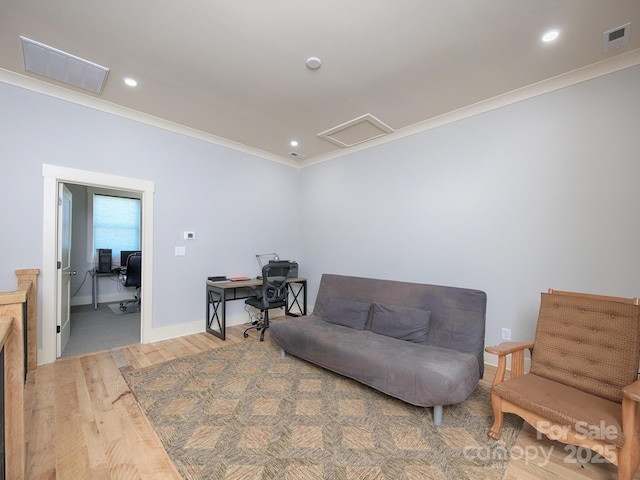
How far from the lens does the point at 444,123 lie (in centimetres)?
329

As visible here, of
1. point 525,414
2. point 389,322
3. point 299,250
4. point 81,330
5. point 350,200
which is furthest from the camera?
point 299,250

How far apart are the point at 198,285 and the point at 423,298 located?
298 cm

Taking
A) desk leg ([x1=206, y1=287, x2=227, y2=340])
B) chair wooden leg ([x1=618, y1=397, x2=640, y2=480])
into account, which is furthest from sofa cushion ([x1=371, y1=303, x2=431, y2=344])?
desk leg ([x1=206, y1=287, x2=227, y2=340])

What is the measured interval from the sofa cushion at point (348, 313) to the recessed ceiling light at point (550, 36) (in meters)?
2.70

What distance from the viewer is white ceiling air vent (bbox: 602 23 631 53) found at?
197 centimetres

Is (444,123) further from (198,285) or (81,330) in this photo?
(81,330)

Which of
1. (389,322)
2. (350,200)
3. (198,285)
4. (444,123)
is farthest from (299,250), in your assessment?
(444,123)

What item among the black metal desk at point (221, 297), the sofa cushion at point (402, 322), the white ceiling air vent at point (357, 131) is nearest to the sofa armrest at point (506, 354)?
the sofa cushion at point (402, 322)

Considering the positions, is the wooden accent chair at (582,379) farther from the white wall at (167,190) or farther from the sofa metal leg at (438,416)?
the white wall at (167,190)

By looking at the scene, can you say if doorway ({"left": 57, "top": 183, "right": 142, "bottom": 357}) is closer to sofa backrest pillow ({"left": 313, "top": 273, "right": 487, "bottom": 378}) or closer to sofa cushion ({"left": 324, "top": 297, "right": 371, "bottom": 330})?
sofa cushion ({"left": 324, "top": 297, "right": 371, "bottom": 330})

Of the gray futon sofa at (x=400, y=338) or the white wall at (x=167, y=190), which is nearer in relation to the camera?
the gray futon sofa at (x=400, y=338)

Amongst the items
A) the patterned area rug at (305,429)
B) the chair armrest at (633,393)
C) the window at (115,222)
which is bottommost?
the patterned area rug at (305,429)

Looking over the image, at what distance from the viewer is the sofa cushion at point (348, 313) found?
9.87ft

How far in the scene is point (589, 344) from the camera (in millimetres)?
1887
